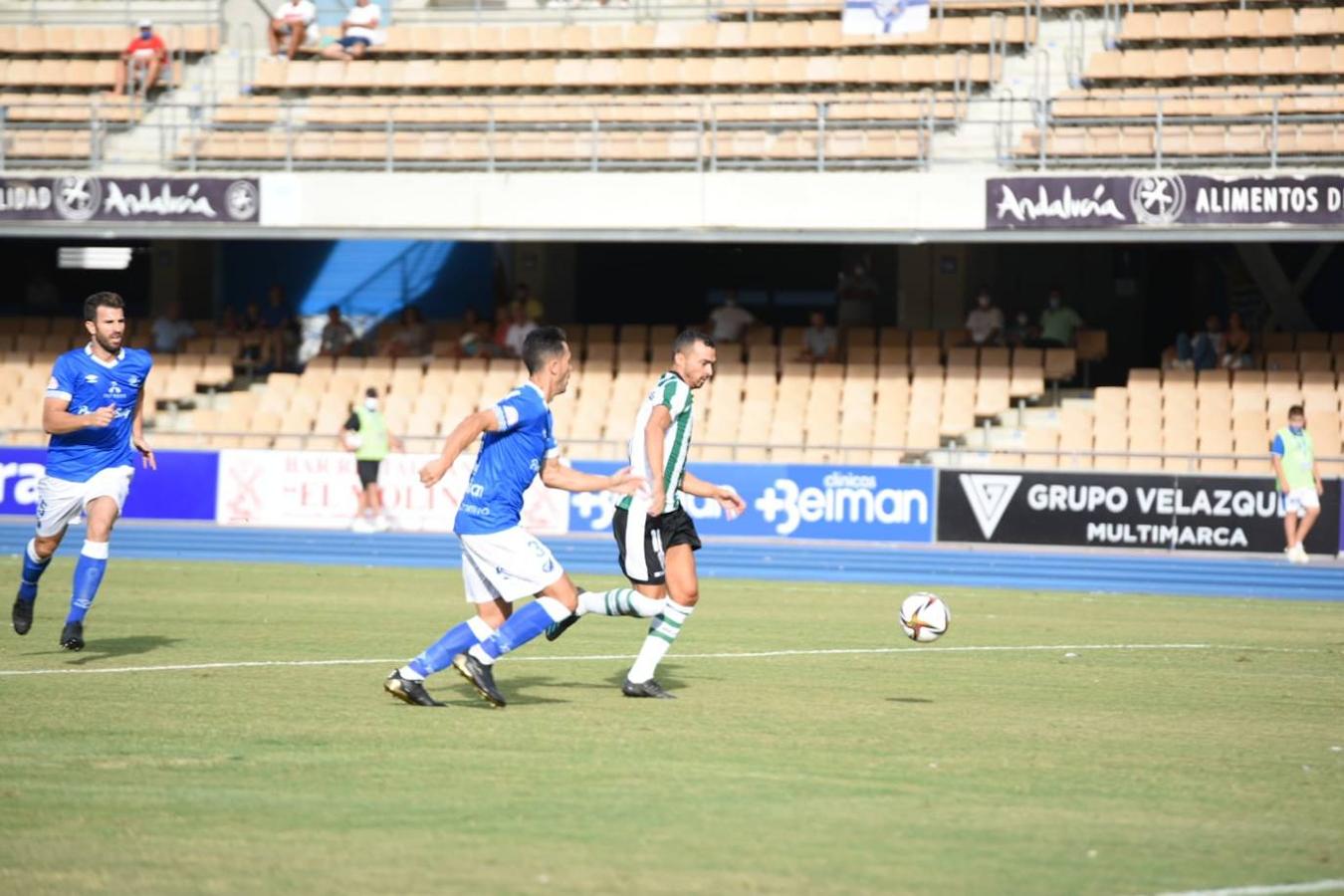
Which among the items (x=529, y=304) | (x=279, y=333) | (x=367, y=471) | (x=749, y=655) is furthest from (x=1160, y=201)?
(x=279, y=333)

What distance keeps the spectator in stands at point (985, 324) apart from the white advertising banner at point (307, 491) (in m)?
7.99

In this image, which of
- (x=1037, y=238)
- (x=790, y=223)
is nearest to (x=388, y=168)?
(x=790, y=223)

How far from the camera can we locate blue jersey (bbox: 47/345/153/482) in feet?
36.6

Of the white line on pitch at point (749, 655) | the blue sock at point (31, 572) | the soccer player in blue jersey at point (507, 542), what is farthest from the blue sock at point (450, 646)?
the blue sock at point (31, 572)

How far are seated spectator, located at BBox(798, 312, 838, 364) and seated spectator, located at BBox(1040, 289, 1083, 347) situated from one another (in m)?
3.37

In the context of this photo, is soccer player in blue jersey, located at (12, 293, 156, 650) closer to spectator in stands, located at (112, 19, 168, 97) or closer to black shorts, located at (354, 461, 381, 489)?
black shorts, located at (354, 461, 381, 489)

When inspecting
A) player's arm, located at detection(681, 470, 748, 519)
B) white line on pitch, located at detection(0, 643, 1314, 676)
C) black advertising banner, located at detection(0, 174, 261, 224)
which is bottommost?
Result: white line on pitch, located at detection(0, 643, 1314, 676)

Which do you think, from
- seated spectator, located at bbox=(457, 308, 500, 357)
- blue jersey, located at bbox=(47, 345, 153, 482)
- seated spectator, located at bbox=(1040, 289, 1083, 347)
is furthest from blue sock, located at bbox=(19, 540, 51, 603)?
seated spectator, located at bbox=(1040, 289, 1083, 347)

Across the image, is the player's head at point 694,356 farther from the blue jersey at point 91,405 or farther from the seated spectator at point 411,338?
the seated spectator at point 411,338

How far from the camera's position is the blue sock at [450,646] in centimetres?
920

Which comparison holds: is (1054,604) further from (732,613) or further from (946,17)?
(946,17)

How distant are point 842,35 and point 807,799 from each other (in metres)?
25.0

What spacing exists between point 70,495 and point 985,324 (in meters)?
20.2

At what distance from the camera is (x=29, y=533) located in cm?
2467
